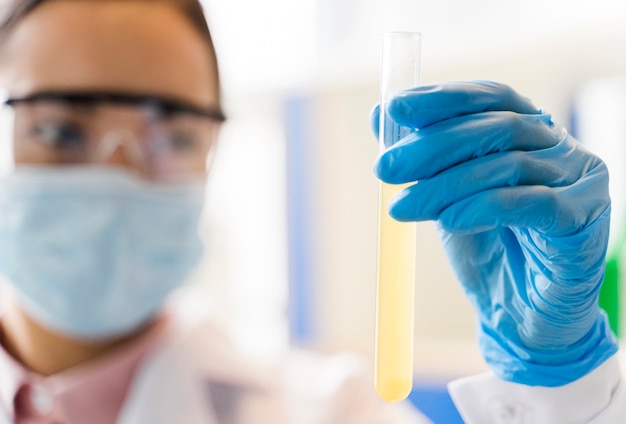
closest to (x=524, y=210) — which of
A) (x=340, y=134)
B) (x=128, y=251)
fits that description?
(x=128, y=251)

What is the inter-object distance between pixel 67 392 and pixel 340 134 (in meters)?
1.03

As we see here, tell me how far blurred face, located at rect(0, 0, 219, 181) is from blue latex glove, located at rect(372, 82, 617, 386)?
1.83 feet

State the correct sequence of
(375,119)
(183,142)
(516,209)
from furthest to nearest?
(183,142) → (375,119) → (516,209)

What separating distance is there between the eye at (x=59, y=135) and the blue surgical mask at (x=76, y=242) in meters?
0.05

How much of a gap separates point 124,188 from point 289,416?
1.76 feet

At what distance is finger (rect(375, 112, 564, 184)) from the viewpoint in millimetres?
614

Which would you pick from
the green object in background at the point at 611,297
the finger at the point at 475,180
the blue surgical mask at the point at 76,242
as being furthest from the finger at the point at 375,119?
the green object in background at the point at 611,297

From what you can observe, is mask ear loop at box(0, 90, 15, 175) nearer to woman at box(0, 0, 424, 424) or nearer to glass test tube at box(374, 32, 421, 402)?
woman at box(0, 0, 424, 424)

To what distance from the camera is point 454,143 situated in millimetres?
627

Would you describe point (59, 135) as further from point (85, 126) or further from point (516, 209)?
point (516, 209)

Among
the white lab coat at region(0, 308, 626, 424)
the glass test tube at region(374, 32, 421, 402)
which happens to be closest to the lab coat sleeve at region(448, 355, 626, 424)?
the glass test tube at region(374, 32, 421, 402)

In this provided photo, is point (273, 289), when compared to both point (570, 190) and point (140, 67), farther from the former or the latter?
point (570, 190)

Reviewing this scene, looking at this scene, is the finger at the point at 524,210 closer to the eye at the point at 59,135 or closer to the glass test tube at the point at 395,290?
the glass test tube at the point at 395,290

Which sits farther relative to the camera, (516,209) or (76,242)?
(76,242)
